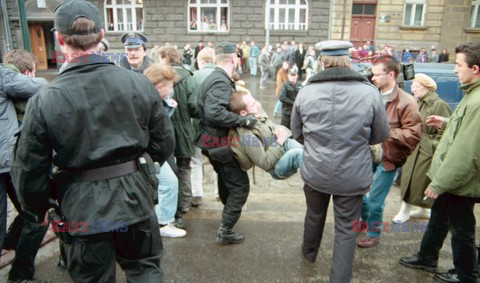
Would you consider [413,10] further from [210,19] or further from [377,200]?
[377,200]

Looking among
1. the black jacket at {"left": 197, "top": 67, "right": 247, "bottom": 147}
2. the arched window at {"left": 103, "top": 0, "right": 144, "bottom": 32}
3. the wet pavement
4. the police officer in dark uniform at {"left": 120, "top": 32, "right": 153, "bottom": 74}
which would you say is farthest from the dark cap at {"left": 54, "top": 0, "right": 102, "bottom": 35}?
the arched window at {"left": 103, "top": 0, "right": 144, "bottom": 32}

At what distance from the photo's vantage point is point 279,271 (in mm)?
3211

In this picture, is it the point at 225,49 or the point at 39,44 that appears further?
the point at 39,44

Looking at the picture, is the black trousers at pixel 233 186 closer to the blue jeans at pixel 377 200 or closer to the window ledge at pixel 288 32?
the blue jeans at pixel 377 200

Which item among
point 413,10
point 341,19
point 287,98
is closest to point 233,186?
point 287,98

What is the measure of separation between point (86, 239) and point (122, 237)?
196 mm

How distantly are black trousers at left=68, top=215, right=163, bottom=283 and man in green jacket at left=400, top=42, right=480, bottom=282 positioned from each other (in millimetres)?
1995

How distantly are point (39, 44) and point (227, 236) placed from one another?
81.2 ft

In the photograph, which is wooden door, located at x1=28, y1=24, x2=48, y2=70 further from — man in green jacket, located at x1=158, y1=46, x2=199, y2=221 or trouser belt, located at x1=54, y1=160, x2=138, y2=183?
trouser belt, located at x1=54, y1=160, x2=138, y2=183

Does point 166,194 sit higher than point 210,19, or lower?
lower

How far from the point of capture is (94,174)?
6.68 ft

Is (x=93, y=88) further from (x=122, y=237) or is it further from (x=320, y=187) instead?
(x=320, y=187)

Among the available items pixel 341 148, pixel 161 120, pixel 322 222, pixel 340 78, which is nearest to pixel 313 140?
pixel 341 148

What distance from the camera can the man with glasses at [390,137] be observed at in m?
3.29
